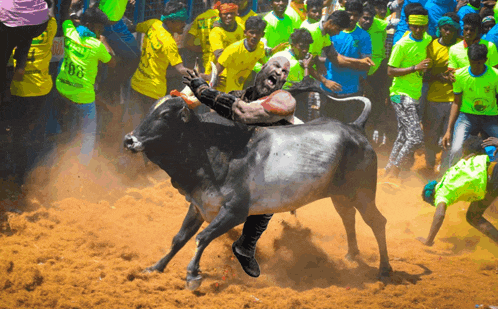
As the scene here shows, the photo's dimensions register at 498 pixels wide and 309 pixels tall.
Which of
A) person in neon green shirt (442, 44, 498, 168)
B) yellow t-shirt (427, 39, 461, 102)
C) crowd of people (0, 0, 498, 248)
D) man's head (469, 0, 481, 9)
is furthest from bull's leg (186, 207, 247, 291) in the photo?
man's head (469, 0, 481, 9)

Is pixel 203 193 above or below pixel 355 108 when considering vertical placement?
above

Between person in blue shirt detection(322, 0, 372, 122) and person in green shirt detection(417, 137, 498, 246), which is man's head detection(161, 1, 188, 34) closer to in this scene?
person in blue shirt detection(322, 0, 372, 122)

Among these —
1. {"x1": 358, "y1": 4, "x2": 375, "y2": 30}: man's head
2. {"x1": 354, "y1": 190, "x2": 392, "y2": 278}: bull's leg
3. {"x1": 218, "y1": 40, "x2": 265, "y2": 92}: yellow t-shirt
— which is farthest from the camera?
{"x1": 358, "y1": 4, "x2": 375, "y2": 30}: man's head

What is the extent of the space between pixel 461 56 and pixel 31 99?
5.74 metres

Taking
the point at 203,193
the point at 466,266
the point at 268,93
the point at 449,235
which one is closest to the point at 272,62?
the point at 268,93

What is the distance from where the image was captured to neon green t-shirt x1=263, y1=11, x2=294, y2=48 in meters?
8.46

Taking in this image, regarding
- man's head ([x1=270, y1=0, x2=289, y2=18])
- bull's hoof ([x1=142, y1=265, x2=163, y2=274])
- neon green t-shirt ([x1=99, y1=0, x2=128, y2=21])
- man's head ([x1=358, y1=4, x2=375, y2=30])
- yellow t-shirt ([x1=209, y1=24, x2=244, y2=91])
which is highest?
neon green t-shirt ([x1=99, y1=0, x2=128, y2=21])

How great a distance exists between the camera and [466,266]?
20.2 feet

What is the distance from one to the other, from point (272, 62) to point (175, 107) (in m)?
0.86

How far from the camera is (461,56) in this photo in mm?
8234

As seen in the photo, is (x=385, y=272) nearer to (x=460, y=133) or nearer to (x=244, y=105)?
(x=244, y=105)

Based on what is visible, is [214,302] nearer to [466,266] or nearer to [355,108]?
[466,266]

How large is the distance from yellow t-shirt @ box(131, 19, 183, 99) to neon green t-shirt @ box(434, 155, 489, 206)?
11.5 feet

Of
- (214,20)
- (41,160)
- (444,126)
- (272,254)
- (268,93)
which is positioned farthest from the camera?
(444,126)
